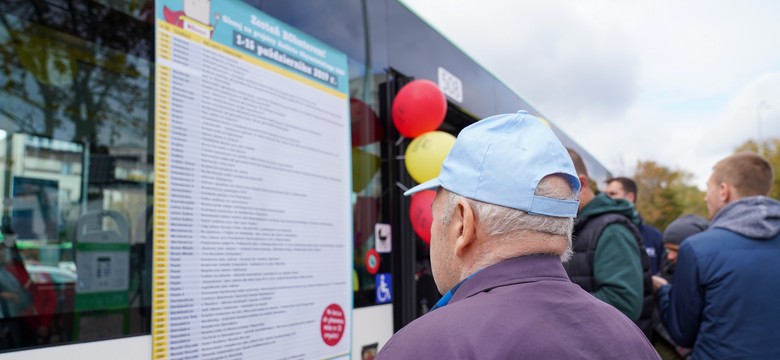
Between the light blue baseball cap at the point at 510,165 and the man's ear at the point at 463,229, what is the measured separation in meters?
0.03

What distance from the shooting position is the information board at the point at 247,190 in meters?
1.83

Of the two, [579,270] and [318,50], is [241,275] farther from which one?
[579,270]

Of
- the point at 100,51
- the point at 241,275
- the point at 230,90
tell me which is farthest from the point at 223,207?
the point at 100,51

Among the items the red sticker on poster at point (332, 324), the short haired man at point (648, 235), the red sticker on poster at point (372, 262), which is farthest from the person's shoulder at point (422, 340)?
the short haired man at point (648, 235)

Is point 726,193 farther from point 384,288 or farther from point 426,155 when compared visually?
point 384,288

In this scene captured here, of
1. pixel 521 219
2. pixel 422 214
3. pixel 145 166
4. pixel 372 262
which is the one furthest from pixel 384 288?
pixel 521 219

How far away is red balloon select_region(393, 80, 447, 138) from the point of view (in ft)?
9.95

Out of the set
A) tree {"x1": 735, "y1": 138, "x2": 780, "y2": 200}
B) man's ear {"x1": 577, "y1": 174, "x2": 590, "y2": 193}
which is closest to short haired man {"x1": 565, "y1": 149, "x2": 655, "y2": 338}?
man's ear {"x1": 577, "y1": 174, "x2": 590, "y2": 193}

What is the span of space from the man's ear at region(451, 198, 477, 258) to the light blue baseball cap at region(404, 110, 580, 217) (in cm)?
3

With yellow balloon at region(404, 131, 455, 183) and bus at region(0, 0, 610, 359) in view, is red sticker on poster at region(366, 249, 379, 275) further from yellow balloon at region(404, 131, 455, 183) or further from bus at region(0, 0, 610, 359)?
yellow balloon at region(404, 131, 455, 183)

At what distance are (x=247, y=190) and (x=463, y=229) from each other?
44.2 inches

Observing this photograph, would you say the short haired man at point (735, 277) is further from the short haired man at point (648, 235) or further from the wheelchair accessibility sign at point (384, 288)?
the short haired man at point (648, 235)

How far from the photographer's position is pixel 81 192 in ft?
5.32

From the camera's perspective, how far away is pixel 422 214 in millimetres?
3008
